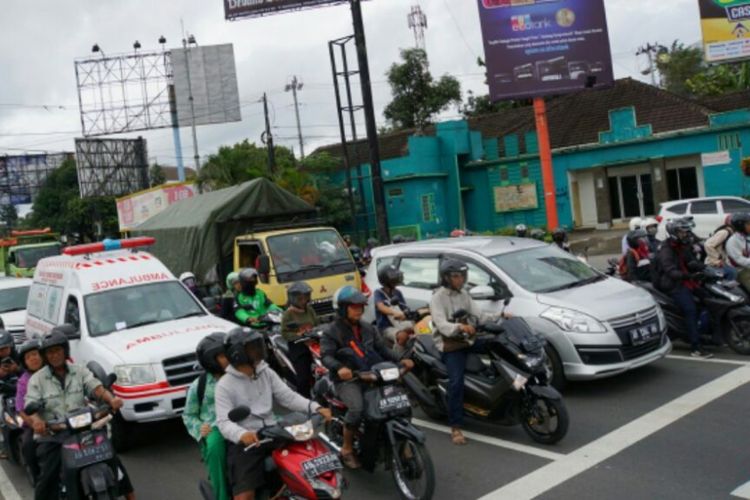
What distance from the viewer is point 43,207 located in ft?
183

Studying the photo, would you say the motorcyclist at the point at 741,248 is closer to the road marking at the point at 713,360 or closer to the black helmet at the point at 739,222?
the black helmet at the point at 739,222

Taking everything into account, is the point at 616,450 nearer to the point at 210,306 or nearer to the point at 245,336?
the point at 245,336

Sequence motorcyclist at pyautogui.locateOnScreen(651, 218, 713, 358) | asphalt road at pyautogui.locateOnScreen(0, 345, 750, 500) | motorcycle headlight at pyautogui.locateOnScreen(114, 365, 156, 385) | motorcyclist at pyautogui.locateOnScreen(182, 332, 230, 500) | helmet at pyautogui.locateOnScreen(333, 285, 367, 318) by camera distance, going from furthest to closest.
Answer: motorcyclist at pyautogui.locateOnScreen(651, 218, 713, 358) → motorcycle headlight at pyautogui.locateOnScreen(114, 365, 156, 385) → helmet at pyautogui.locateOnScreen(333, 285, 367, 318) → asphalt road at pyautogui.locateOnScreen(0, 345, 750, 500) → motorcyclist at pyautogui.locateOnScreen(182, 332, 230, 500)

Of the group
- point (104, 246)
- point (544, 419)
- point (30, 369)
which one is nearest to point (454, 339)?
point (544, 419)

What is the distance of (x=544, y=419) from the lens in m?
6.36

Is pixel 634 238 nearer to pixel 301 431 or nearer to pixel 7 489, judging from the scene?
pixel 301 431

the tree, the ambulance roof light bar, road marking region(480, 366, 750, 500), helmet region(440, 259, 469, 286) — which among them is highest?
the tree

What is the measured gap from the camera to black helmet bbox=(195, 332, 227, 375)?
489 cm

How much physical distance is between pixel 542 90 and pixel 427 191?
8592 millimetres

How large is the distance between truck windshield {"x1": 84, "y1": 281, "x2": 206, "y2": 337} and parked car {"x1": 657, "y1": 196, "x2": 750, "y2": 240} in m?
13.4

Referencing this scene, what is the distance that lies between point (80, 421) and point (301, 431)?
5.70ft

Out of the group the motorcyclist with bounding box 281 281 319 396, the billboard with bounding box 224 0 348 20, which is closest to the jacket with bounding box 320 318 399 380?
the motorcyclist with bounding box 281 281 319 396

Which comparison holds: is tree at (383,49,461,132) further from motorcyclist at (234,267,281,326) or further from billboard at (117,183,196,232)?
motorcyclist at (234,267,281,326)

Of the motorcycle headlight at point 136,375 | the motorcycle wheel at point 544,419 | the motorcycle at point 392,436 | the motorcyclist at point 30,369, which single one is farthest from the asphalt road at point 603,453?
the motorcyclist at point 30,369
